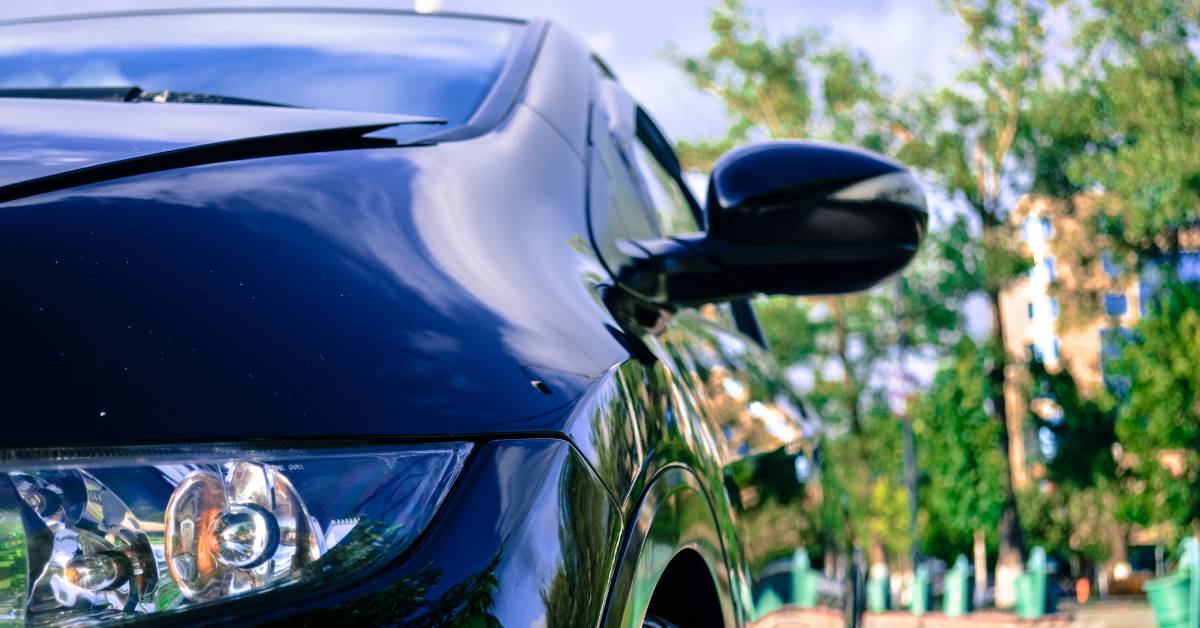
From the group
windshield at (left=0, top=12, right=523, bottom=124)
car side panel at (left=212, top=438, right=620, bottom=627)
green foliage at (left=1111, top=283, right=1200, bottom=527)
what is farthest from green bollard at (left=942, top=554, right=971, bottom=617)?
car side panel at (left=212, top=438, right=620, bottom=627)

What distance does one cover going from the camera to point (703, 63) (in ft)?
108

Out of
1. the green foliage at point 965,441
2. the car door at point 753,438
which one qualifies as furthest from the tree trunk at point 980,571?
the car door at point 753,438

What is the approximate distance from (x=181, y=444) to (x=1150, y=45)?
31.6 meters

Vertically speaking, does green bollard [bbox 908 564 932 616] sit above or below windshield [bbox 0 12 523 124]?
above

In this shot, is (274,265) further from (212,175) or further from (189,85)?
(189,85)

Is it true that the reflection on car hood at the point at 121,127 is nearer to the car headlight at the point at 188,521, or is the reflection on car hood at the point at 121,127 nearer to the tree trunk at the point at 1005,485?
the car headlight at the point at 188,521

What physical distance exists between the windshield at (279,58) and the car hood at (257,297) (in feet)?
1.59

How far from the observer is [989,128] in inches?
1226

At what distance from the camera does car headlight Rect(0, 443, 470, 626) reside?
0.84 metres

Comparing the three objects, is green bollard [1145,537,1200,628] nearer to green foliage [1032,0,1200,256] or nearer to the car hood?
the car hood

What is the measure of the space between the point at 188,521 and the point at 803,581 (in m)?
Result: 1.41

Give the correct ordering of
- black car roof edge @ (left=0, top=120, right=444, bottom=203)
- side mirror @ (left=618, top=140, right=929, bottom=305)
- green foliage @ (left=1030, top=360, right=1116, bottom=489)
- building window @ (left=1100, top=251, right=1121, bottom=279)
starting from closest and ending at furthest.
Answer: black car roof edge @ (left=0, top=120, right=444, bottom=203)
side mirror @ (left=618, top=140, right=929, bottom=305)
building window @ (left=1100, top=251, right=1121, bottom=279)
green foliage @ (left=1030, top=360, right=1116, bottom=489)

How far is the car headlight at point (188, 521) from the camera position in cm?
84

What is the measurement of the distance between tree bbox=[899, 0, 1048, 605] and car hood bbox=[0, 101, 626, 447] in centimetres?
2997
